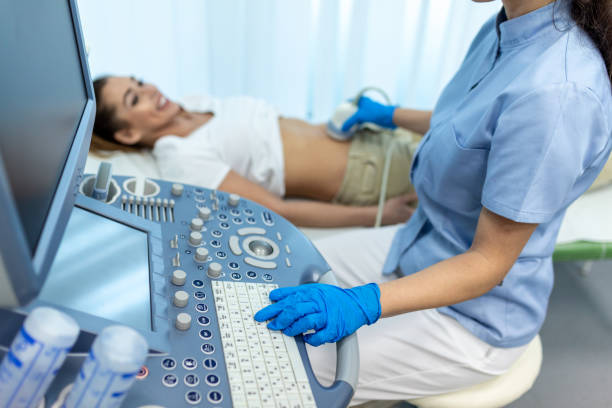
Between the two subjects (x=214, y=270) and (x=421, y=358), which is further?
(x=421, y=358)

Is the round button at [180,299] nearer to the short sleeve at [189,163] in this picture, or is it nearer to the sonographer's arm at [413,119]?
the short sleeve at [189,163]

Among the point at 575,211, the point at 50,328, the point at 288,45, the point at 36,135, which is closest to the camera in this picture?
the point at 50,328

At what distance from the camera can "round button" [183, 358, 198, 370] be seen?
67 cm

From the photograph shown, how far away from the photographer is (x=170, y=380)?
2.11ft

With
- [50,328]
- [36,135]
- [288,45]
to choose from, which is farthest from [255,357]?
[288,45]

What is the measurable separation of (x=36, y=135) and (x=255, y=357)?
401 millimetres

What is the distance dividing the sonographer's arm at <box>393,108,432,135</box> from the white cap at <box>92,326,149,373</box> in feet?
4.07

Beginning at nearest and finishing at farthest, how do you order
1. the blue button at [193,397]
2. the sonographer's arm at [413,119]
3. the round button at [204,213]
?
the blue button at [193,397]
the round button at [204,213]
the sonographer's arm at [413,119]

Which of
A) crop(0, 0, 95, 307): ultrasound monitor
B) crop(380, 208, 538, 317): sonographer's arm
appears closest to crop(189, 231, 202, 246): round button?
crop(0, 0, 95, 307): ultrasound monitor

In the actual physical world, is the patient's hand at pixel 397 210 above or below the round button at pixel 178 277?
below

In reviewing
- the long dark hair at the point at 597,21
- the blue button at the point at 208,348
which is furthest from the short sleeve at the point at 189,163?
the long dark hair at the point at 597,21

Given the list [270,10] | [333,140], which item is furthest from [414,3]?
Answer: [333,140]

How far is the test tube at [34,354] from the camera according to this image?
49 cm

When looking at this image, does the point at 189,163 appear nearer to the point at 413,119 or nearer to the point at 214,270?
the point at 413,119
